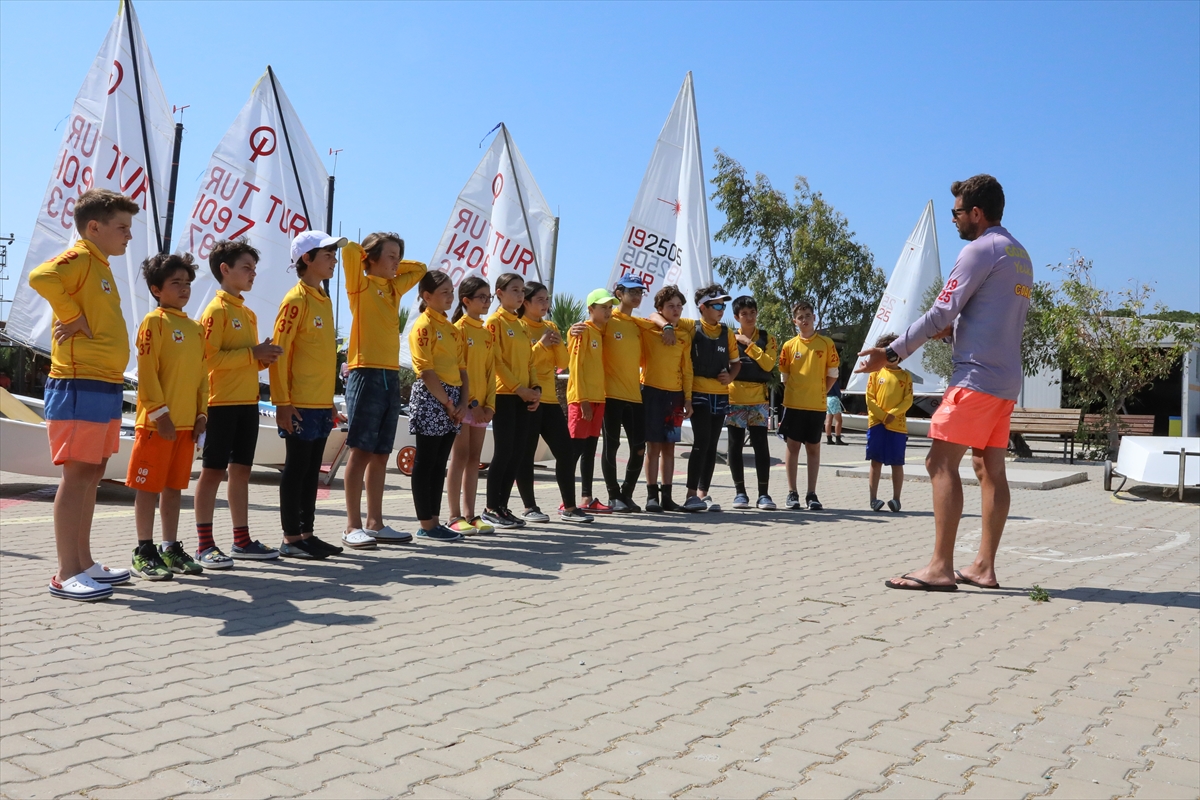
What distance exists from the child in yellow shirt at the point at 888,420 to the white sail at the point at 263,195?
9.54 meters

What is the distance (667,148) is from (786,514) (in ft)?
36.0

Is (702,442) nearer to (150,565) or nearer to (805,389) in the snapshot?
(805,389)

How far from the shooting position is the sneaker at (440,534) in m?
6.93

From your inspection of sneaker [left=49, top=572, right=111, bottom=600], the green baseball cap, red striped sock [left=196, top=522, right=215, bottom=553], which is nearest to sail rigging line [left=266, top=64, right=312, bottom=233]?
the green baseball cap

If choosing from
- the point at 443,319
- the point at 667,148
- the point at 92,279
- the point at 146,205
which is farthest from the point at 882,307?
the point at 92,279

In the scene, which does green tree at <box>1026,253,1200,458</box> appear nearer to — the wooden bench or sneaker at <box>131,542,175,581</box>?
the wooden bench

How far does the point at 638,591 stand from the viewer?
539 cm

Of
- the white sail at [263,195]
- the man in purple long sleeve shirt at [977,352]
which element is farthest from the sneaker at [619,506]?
the white sail at [263,195]

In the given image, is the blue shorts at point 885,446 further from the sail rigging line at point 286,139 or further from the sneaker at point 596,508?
the sail rigging line at point 286,139

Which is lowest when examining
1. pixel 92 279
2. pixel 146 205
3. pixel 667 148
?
pixel 92 279

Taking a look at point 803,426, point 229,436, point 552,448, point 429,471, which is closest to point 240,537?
point 229,436

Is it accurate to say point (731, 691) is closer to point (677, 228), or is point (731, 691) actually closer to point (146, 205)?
point (146, 205)

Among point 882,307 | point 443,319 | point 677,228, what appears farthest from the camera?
point 882,307

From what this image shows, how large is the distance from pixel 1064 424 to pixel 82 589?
18.8 metres
